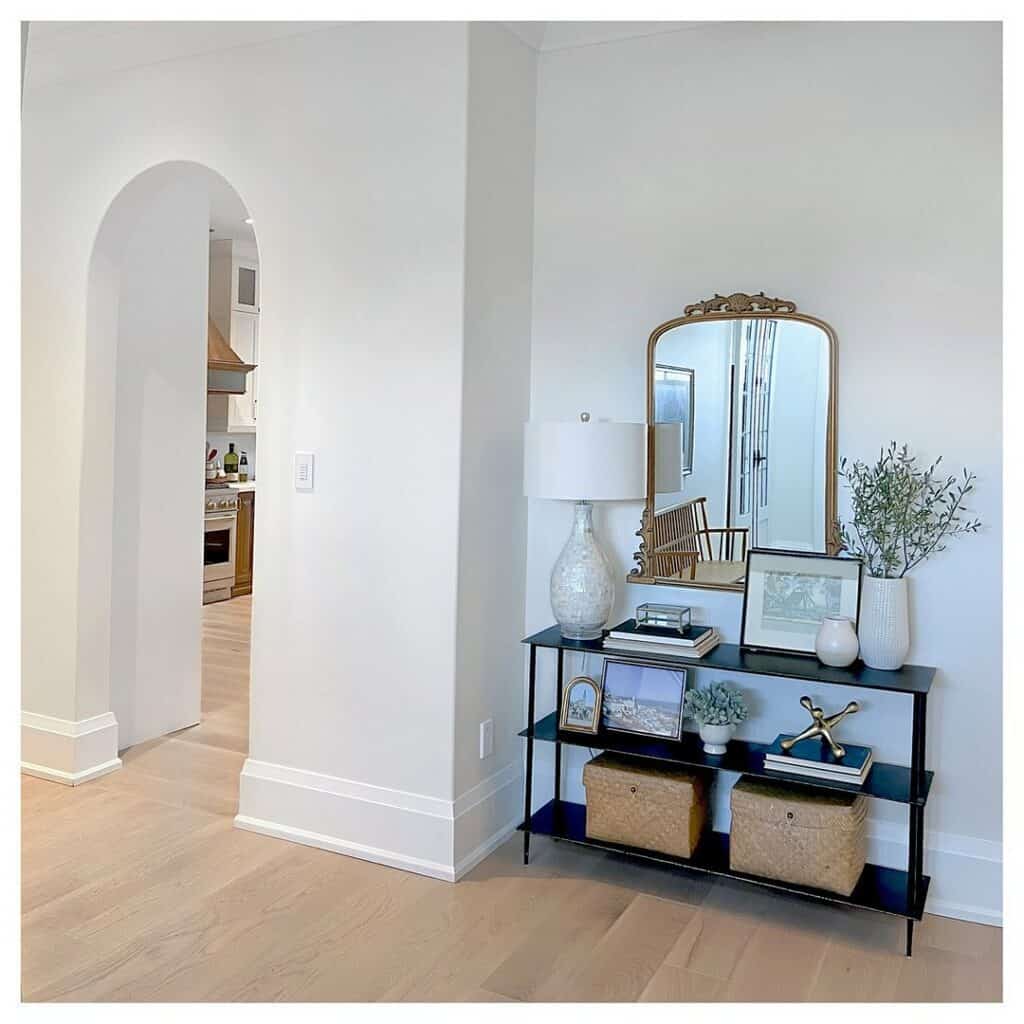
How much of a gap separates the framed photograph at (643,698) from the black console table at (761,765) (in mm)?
36

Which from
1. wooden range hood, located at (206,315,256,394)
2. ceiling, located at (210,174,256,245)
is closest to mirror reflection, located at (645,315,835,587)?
ceiling, located at (210,174,256,245)

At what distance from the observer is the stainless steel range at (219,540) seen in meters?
7.70

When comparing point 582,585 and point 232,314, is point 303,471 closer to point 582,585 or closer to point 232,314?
point 582,585

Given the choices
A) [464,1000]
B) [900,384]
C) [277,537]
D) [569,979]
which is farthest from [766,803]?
[277,537]

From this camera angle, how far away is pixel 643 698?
10.7 ft

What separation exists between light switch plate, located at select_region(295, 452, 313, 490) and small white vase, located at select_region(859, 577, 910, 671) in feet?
5.81

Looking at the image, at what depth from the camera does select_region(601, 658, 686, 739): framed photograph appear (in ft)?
10.5

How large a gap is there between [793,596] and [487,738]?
1.09m

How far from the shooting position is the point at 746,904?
303 cm

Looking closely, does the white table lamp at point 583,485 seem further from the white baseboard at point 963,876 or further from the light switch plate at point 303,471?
the white baseboard at point 963,876

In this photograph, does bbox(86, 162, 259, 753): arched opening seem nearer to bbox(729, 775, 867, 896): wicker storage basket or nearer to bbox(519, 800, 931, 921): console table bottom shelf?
bbox(519, 800, 931, 921): console table bottom shelf

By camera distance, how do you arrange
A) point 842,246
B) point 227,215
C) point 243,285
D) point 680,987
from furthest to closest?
point 243,285
point 227,215
point 842,246
point 680,987

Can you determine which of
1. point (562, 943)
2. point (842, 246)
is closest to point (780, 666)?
point (562, 943)
